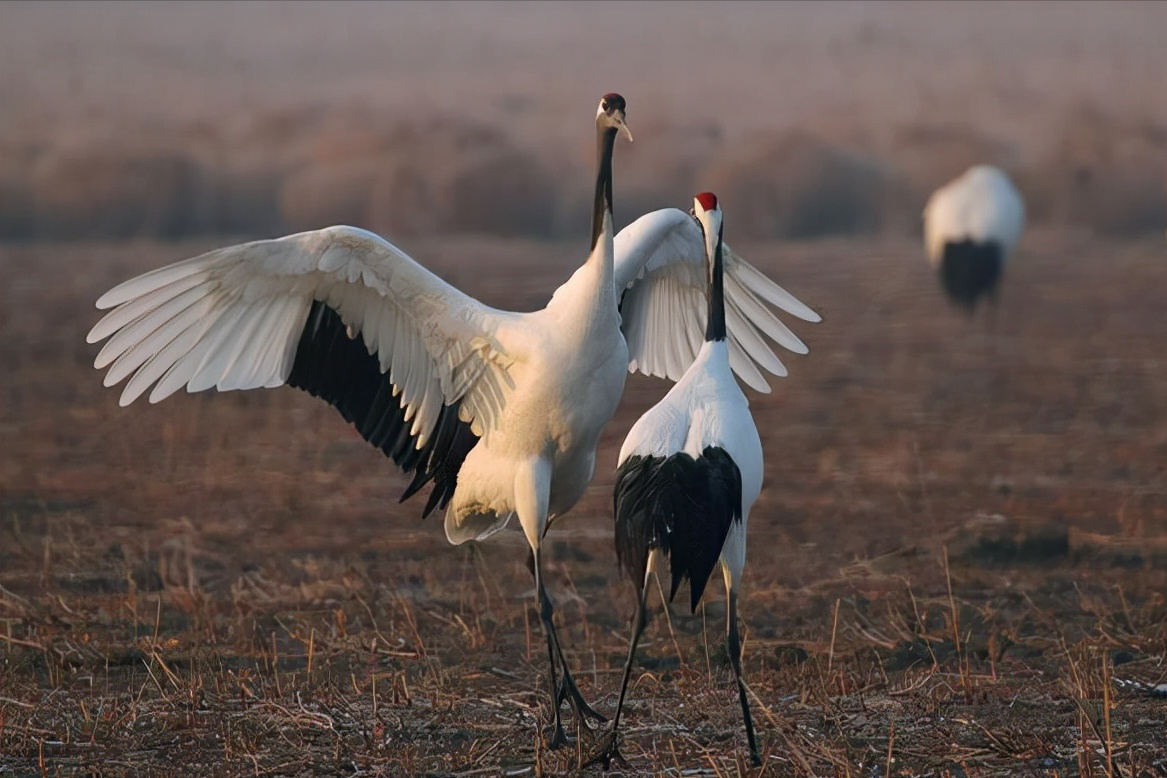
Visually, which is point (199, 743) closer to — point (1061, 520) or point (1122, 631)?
point (1122, 631)

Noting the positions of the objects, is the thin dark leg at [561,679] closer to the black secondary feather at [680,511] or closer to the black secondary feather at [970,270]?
the black secondary feather at [680,511]

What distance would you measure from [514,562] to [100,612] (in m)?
1.79

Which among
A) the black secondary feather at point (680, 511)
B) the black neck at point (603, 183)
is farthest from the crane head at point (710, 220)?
the black secondary feather at point (680, 511)

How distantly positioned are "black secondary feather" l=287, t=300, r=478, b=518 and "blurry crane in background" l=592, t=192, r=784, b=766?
33.6 inches

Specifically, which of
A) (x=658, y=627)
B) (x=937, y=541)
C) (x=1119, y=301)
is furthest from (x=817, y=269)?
(x=658, y=627)

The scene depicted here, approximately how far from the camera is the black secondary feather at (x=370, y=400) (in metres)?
5.66

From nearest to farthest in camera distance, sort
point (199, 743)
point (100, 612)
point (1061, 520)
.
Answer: point (199, 743) → point (100, 612) → point (1061, 520)

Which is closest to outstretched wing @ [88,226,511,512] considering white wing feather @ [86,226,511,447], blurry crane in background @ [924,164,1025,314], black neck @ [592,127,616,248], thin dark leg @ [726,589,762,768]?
white wing feather @ [86,226,511,447]

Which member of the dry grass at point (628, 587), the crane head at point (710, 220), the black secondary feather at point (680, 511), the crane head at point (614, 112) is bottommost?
the dry grass at point (628, 587)

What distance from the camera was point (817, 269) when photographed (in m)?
15.1

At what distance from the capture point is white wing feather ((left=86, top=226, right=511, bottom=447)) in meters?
5.40

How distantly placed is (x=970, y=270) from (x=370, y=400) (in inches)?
374

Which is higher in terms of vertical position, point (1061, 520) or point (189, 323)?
point (189, 323)

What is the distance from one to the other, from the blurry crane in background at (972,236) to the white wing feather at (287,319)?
9362 mm
